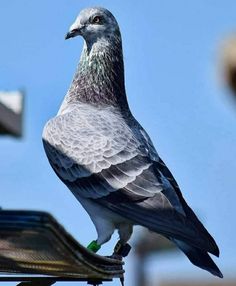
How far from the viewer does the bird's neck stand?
5.07 metres

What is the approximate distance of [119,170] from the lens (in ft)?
15.4

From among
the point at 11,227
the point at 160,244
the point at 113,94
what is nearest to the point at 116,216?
the point at 113,94

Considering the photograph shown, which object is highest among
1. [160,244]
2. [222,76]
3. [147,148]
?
[222,76]

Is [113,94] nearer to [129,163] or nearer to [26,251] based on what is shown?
[129,163]

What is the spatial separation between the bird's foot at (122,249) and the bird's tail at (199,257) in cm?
22

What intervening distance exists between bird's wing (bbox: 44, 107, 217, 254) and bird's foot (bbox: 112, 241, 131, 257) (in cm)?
14

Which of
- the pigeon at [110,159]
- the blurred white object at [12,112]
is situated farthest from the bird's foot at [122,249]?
the blurred white object at [12,112]

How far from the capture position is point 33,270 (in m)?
3.67

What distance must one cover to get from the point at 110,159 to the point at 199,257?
68 centimetres

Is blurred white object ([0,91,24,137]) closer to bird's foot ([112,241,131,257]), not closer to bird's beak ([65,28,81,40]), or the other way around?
bird's beak ([65,28,81,40])

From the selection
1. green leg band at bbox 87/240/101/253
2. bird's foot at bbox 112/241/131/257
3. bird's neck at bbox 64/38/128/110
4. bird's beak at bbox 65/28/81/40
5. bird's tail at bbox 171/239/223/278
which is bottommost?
bird's tail at bbox 171/239/223/278

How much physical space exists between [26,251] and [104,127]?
1.66 meters

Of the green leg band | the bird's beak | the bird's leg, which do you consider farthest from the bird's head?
the green leg band

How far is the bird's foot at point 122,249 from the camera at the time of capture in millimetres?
4266
